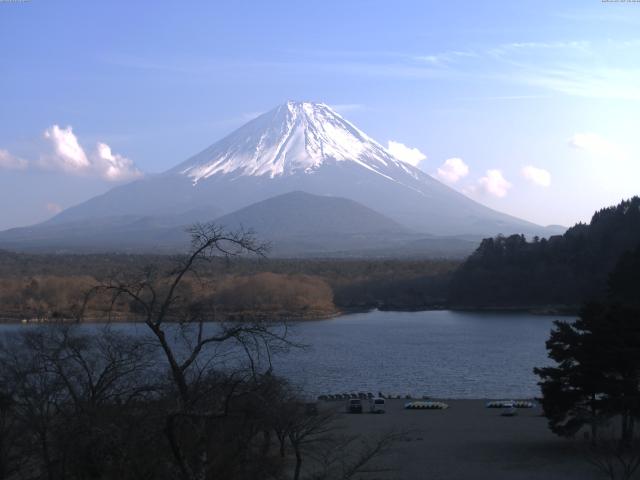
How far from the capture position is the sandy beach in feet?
30.8

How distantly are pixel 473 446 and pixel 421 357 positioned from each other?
38.2 ft

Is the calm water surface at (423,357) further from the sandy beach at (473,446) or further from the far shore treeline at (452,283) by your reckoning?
the far shore treeline at (452,283)

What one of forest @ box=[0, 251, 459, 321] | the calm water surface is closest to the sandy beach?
the calm water surface

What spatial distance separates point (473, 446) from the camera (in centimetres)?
1113

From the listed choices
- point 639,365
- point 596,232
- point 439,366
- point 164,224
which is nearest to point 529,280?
point 596,232

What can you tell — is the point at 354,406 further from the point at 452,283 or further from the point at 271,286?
the point at 452,283

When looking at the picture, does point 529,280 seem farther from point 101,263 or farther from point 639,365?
point 639,365

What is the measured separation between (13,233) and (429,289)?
92.4m

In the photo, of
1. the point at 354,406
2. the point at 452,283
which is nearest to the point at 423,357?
the point at 354,406

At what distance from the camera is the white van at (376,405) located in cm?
1409

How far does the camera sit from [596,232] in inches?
1673

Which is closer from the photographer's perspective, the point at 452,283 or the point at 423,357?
the point at 423,357

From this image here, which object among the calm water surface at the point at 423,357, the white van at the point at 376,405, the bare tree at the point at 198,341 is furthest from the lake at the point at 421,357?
the bare tree at the point at 198,341

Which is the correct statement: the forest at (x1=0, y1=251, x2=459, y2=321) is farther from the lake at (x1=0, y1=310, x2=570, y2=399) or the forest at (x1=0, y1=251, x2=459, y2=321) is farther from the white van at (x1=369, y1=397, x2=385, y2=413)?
the white van at (x1=369, y1=397, x2=385, y2=413)
